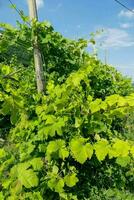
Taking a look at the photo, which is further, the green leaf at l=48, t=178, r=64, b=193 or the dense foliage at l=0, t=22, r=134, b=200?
the green leaf at l=48, t=178, r=64, b=193

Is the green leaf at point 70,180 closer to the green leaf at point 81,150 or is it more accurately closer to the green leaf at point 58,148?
the green leaf at point 58,148

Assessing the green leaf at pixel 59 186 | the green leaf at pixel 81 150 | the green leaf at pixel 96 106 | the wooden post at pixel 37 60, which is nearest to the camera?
the green leaf at pixel 81 150

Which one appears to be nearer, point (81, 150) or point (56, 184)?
point (81, 150)

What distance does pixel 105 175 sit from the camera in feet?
11.0

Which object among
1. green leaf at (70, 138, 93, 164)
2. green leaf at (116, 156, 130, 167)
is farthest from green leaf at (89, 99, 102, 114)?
green leaf at (116, 156, 130, 167)

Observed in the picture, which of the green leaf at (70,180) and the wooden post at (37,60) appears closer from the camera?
the green leaf at (70,180)

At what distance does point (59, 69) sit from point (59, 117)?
1.34 m

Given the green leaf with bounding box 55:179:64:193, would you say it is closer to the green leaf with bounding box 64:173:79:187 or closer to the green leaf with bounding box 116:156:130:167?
the green leaf with bounding box 64:173:79:187

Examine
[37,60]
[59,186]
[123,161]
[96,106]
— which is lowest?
[59,186]

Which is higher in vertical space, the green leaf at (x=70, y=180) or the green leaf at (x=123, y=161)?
the green leaf at (x=123, y=161)

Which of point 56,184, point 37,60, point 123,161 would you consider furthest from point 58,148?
point 37,60

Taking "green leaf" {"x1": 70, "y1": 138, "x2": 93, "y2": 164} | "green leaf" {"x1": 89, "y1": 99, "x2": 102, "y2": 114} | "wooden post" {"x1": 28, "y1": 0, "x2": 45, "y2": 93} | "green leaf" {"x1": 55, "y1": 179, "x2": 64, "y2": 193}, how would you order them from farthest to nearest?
"wooden post" {"x1": 28, "y1": 0, "x2": 45, "y2": 93}, "green leaf" {"x1": 55, "y1": 179, "x2": 64, "y2": 193}, "green leaf" {"x1": 89, "y1": 99, "x2": 102, "y2": 114}, "green leaf" {"x1": 70, "y1": 138, "x2": 93, "y2": 164}

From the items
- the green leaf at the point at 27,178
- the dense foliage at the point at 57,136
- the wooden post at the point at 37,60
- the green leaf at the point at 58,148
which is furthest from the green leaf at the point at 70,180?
the wooden post at the point at 37,60

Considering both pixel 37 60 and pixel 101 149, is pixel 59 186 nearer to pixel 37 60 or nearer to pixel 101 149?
pixel 101 149
